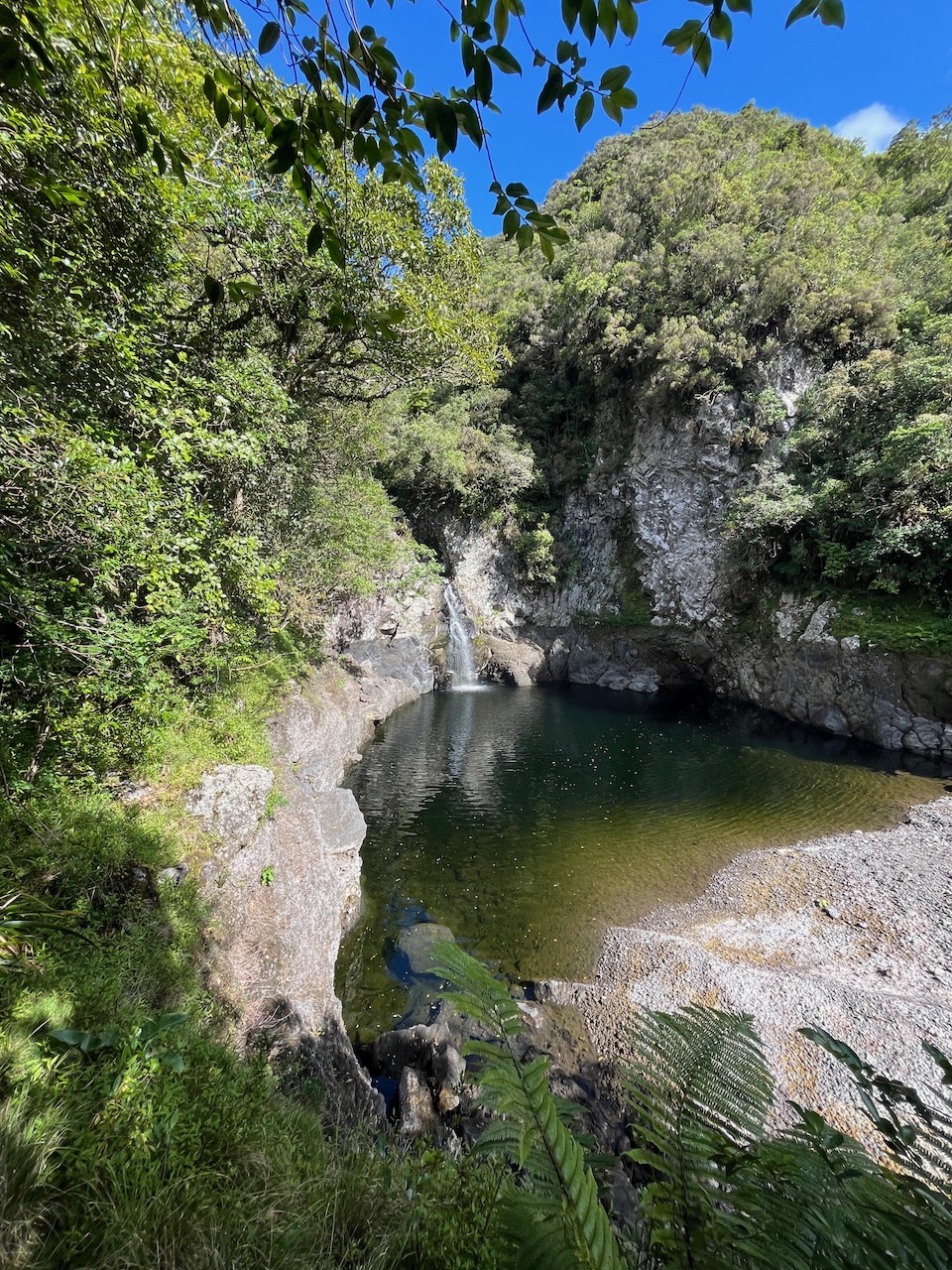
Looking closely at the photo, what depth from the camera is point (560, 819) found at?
10.9 metres

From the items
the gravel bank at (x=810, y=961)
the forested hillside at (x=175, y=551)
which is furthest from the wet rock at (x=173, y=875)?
the gravel bank at (x=810, y=961)

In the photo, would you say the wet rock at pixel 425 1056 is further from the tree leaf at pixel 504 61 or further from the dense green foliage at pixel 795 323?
the dense green foliage at pixel 795 323

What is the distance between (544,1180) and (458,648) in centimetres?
2499

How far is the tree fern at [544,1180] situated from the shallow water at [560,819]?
547 cm

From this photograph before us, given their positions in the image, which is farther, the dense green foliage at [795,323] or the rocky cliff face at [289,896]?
the dense green foliage at [795,323]

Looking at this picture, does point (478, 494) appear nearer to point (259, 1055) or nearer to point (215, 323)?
point (215, 323)

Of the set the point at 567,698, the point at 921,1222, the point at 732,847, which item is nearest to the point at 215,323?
the point at 921,1222

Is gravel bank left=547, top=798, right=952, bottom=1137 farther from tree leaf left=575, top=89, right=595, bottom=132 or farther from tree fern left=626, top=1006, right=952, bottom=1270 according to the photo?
tree leaf left=575, top=89, right=595, bottom=132

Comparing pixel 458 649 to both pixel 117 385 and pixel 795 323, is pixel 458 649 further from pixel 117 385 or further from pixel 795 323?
pixel 117 385

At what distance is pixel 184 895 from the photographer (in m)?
4.09

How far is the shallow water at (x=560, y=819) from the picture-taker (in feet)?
23.7

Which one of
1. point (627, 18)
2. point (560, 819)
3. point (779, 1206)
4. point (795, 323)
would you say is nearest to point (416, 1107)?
point (779, 1206)

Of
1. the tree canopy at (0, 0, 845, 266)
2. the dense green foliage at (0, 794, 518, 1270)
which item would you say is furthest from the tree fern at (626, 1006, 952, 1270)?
the tree canopy at (0, 0, 845, 266)

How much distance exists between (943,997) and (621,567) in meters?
21.5
